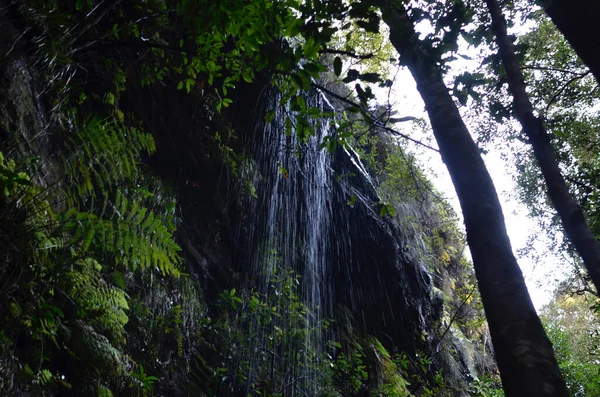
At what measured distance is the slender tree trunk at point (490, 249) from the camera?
4.67ft

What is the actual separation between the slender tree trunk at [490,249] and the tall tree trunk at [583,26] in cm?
61

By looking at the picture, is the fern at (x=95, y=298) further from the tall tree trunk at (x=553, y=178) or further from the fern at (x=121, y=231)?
the tall tree trunk at (x=553, y=178)

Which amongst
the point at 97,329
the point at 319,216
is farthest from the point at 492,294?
the point at 319,216

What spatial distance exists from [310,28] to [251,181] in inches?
162

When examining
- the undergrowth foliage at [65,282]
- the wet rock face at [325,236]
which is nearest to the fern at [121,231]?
the undergrowth foliage at [65,282]

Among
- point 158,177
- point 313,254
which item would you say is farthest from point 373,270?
point 158,177

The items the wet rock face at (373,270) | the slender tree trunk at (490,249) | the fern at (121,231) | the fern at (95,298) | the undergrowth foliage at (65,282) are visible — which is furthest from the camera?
the wet rock face at (373,270)

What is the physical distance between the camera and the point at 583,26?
Result: 157 centimetres

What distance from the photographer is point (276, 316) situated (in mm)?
6277

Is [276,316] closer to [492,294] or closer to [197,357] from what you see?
[197,357]

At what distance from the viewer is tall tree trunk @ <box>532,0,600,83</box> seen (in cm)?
153

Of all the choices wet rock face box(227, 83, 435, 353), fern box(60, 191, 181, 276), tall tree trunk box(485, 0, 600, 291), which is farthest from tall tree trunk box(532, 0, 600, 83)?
wet rock face box(227, 83, 435, 353)

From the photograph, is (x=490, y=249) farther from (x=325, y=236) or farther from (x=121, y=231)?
(x=325, y=236)

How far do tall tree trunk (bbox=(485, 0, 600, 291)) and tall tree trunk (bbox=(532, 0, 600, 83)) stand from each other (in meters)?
0.75
